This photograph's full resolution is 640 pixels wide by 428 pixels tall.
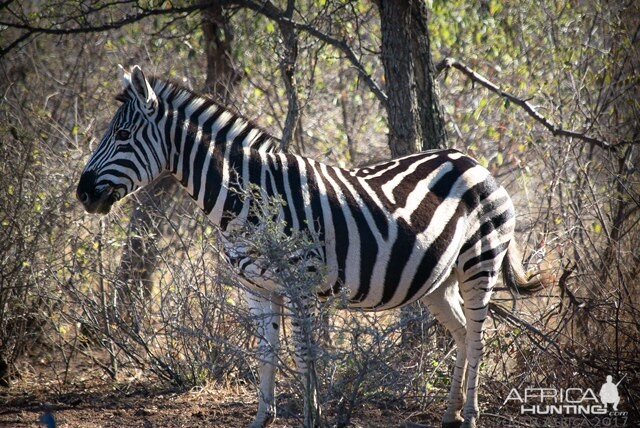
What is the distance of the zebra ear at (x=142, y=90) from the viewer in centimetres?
538

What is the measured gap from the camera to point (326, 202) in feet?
17.6

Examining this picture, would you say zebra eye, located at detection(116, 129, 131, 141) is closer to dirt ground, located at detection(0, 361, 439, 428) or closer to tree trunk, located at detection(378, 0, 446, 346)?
dirt ground, located at detection(0, 361, 439, 428)

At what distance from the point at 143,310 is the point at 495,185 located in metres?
3.23

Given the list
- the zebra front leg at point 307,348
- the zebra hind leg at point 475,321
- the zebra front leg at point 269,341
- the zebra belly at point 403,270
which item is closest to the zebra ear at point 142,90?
the zebra front leg at point 269,341

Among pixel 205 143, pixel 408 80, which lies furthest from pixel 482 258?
pixel 205 143

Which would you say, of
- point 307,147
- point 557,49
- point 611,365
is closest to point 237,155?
point 611,365

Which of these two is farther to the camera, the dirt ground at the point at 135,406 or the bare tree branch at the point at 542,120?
the bare tree branch at the point at 542,120

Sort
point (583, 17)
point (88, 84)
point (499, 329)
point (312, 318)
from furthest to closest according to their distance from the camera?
point (88, 84), point (583, 17), point (499, 329), point (312, 318)

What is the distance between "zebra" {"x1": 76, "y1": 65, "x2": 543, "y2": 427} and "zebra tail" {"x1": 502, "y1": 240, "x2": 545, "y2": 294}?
32 centimetres

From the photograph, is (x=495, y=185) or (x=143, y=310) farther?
(x=143, y=310)

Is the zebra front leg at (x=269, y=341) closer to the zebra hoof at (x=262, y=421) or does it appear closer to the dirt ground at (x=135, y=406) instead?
the zebra hoof at (x=262, y=421)

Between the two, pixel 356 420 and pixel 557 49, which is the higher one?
pixel 557 49

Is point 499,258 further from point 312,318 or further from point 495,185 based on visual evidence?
point 312,318

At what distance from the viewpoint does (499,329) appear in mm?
6438
